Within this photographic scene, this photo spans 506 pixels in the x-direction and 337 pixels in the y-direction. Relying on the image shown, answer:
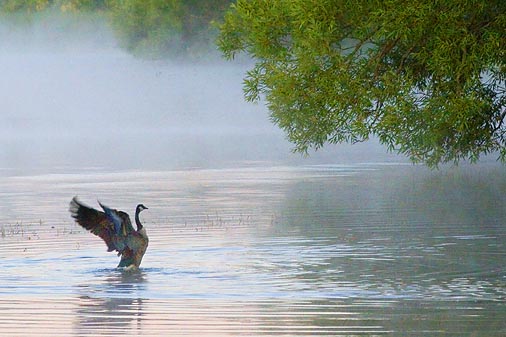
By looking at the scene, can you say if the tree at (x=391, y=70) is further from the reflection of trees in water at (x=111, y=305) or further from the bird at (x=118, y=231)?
the reflection of trees in water at (x=111, y=305)

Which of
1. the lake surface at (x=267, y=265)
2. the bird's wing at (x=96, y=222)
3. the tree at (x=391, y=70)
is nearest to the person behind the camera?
the lake surface at (x=267, y=265)

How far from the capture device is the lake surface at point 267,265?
14.0 meters

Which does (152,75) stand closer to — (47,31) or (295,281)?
(47,31)

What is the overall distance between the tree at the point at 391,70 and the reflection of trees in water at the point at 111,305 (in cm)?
417

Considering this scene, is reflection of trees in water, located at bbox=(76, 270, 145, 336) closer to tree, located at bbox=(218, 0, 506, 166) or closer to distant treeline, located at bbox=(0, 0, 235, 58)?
tree, located at bbox=(218, 0, 506, 166)

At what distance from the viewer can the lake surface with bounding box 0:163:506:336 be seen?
551 inches

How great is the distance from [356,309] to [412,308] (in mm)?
532

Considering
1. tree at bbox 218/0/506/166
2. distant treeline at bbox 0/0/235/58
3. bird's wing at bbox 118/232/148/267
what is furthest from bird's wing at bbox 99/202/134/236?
distant treeline at bbox 0/0/235/58

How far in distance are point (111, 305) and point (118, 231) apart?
2.74 meters

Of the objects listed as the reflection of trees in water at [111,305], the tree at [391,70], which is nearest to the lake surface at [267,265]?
the reflection of trees in water at [111,305]

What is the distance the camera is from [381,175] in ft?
122

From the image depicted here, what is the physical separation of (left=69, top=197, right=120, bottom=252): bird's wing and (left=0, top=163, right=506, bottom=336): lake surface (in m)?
0.38

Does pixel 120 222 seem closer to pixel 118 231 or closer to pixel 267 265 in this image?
pixel 118 231

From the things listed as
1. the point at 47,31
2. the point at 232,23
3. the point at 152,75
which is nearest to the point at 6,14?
the point at 47,31
